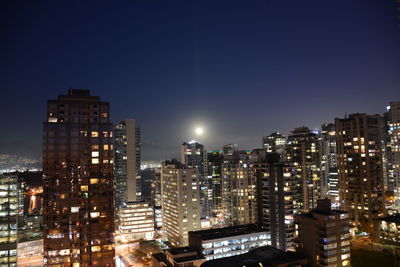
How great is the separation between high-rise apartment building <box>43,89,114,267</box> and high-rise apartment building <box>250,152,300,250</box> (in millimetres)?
29625

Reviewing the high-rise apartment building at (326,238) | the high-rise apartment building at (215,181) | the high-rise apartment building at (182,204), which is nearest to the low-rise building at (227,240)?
the high-rise apartment building at (326,238)

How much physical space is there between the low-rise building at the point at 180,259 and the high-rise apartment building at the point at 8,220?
2228 centimetres

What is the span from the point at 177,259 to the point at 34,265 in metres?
26.7

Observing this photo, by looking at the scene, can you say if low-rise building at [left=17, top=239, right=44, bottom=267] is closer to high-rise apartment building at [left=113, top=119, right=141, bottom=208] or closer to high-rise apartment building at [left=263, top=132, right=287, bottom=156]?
high-rise apartment building at [left=113, top=119, right=141, bottom=208]

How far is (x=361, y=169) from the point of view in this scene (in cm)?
6506

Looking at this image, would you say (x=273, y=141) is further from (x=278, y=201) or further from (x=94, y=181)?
(x=94, y=181)

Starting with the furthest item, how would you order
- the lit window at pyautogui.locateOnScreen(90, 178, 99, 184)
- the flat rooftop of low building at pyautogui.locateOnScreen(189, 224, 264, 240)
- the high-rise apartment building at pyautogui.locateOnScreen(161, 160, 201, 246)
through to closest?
the high-rise apartment building at pyautogui.locateOnScreen(161, 160, 201, 246) → the flat rooftop of low building at pyautogui.locateOnScreen(189, 224, 264, 240) → the lit window at pyautogui.locateOnScreen(90, 178, 99, 184)

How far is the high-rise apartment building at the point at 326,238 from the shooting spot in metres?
40.0

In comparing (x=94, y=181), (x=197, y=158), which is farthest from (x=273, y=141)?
(x=94, y=181)

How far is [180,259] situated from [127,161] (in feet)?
232

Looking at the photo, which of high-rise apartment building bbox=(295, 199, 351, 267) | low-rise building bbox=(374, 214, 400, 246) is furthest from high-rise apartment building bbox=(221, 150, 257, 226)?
high-rise apartment building bbox=(295, 199, 351, 267)

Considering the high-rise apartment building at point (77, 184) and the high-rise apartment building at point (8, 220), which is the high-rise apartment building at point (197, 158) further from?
the high-rise apartment building at point (77, 184)

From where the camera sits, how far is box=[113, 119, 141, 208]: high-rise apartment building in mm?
108938

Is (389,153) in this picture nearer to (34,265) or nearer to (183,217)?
(183,217)
